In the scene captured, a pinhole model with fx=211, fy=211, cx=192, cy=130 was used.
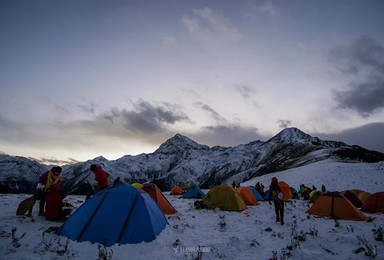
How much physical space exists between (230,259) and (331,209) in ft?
29.3

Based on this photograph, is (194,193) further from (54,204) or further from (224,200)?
(54,204)

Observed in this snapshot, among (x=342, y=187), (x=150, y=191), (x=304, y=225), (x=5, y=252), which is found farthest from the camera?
(x=342, y=187)

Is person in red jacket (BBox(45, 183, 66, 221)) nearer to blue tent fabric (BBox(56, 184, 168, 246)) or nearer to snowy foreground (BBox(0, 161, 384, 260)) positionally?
snowy foreground (BBox(0, 161, 384, 260))

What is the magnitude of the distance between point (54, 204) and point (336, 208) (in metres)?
14.3

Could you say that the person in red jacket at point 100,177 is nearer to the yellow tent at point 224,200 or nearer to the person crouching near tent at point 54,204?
the person crouching near tent at point 54,204

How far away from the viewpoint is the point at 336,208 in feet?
38.9

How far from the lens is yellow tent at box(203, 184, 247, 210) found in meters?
14.9

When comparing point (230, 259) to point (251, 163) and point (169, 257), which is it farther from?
point (251, 163)

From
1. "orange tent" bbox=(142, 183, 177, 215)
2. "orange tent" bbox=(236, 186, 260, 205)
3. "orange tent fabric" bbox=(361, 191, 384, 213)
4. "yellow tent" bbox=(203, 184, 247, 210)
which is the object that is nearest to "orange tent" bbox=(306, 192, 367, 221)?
"orange tent fabric" bbox=(361, 191, 384, 213)

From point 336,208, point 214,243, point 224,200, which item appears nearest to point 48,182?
point 214,243

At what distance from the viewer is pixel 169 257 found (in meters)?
6.06

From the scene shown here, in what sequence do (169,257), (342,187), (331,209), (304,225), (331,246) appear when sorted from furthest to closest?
(342,187)
(331,209)
(304,225)
(331,246)
(169,257)

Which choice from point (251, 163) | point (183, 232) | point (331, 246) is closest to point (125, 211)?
point (183, 232)

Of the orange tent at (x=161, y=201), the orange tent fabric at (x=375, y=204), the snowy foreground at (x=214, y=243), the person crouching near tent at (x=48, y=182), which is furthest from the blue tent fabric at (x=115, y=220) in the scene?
the orange tent fabric at (x=375, y=204)
